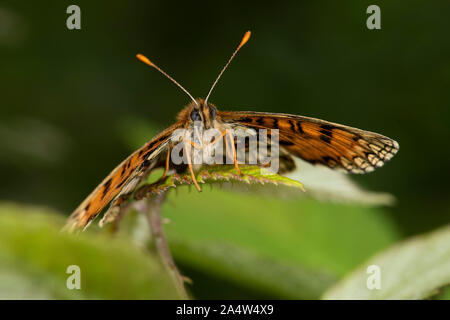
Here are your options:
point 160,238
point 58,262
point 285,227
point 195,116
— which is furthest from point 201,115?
point 285,227

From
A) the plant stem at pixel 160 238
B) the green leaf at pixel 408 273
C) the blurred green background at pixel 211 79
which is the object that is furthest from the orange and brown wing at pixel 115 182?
the blurred green background at pixel 211 79

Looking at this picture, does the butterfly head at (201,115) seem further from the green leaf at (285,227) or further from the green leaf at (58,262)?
the green leaf at (58,262)

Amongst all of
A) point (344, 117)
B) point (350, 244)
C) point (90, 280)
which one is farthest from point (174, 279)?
point (344, 117)

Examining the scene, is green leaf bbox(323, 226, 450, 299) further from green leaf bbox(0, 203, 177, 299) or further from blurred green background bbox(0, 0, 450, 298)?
blurred green background bbox(0, 0, 450, 298)

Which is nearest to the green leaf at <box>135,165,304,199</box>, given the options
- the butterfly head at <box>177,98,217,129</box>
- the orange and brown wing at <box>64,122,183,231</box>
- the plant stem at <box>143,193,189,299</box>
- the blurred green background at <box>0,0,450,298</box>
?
the plant stem at <box>143,193,189,299</box>

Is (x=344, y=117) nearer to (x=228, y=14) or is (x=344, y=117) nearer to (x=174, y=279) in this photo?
(x=228, y=14)

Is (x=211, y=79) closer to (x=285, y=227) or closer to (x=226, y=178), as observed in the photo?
(x=285, y=227)
